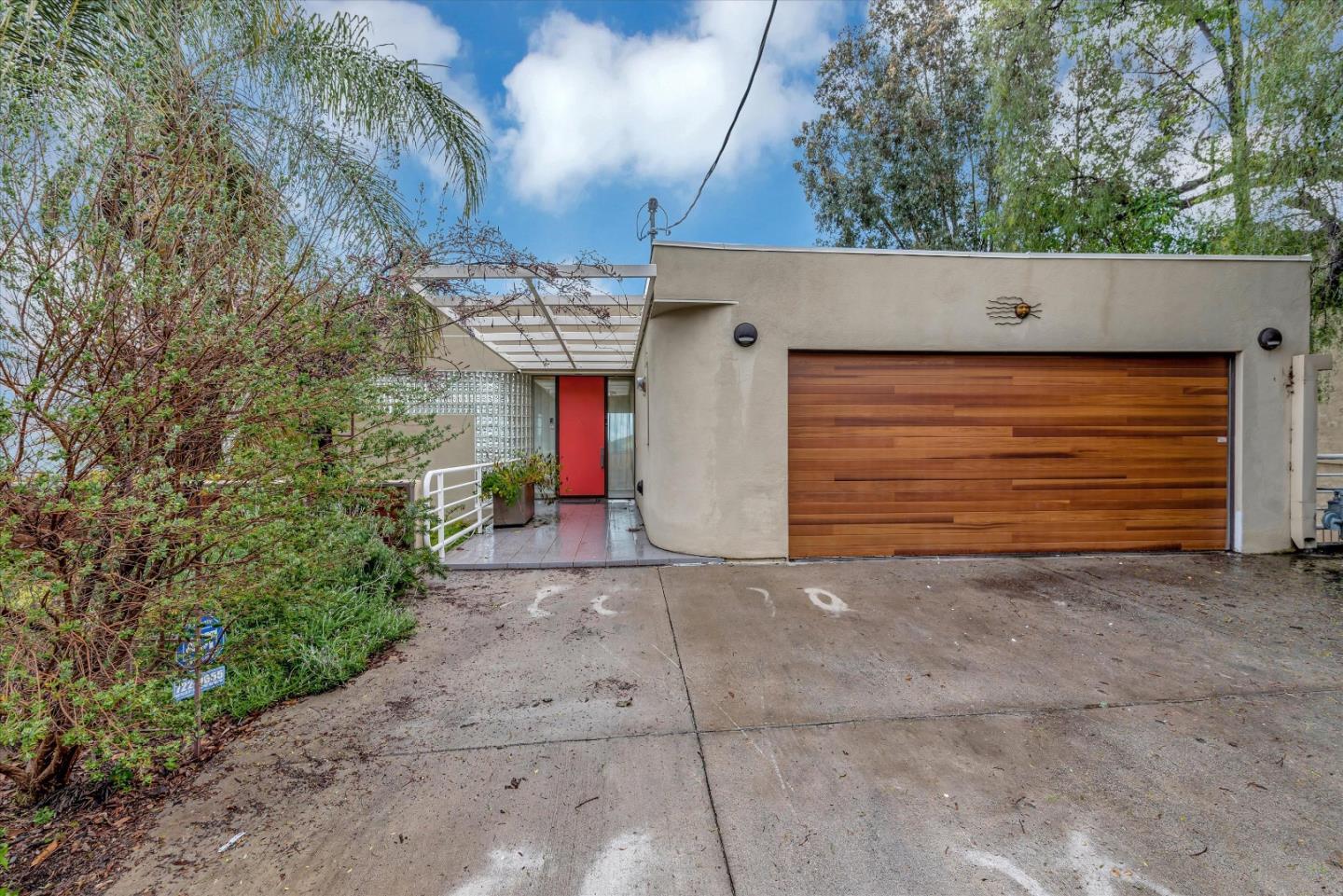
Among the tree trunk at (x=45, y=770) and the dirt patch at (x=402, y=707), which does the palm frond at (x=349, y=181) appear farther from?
the tree trunk at (x=45, y=770)

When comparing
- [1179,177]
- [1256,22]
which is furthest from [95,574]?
[1179,177]

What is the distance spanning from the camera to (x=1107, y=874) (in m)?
1.71

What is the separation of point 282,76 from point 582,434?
24.2ft

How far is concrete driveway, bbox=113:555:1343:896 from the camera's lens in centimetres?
174

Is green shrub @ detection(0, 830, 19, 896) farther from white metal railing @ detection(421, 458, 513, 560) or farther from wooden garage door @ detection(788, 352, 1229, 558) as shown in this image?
wooden garage door @ detection(788, 352, 1229, 558)

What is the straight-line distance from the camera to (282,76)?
4.31m

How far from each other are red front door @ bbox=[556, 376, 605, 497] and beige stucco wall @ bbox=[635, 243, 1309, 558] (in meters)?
5.10

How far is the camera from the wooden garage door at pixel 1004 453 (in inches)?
224

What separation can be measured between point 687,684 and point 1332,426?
13127 mm

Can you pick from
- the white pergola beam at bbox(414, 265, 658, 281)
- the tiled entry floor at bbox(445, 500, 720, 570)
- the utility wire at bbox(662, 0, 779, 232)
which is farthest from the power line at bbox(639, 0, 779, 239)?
the tiled entry floor at bbox(445, 500, 720, 570)

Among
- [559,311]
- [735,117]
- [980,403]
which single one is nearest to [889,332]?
[980,403]

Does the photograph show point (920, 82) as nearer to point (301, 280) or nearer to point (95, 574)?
point (301, 280)

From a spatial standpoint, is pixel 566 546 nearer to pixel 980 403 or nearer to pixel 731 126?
pixel 980 403

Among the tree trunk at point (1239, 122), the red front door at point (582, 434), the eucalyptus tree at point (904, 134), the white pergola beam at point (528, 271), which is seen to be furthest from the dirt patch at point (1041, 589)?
the eucalyptus tree at point (904, 134)
